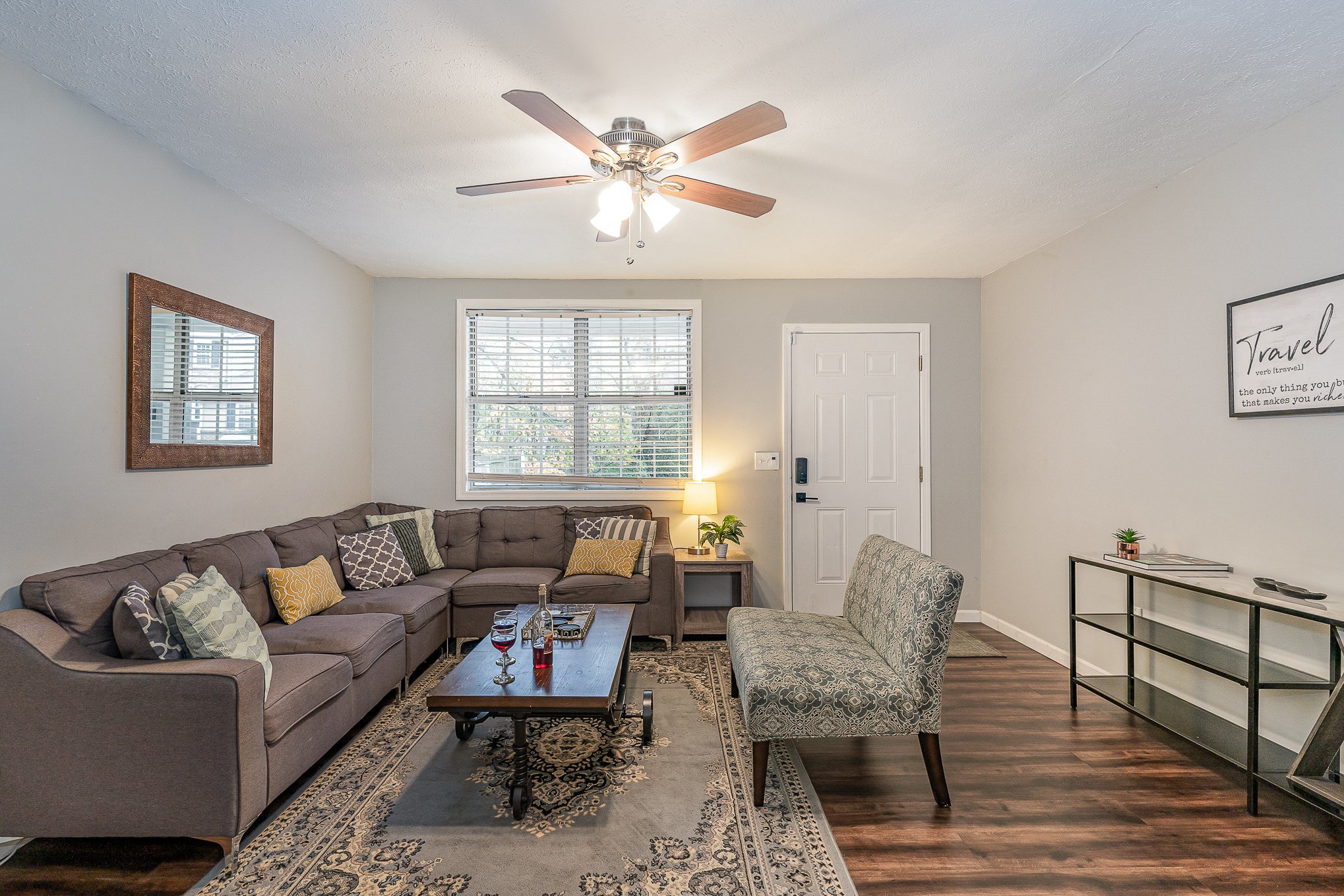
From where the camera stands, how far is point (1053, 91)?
2.28m

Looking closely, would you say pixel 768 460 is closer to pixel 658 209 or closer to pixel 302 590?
pixel 658 209

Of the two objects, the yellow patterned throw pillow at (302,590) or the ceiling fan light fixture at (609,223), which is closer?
the ceiling fan light fixture at (609,223)

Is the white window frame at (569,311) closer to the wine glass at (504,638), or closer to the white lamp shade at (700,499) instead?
the white lamp shade at (700,499)

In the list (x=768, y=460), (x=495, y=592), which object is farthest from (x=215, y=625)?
(x=768, y=460)

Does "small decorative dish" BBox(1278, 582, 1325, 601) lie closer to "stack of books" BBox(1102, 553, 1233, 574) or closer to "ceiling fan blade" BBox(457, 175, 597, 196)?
"stack of books" BBox(1102, 553, 1233, 574)

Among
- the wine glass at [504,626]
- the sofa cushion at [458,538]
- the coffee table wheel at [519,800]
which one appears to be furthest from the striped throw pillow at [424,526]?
the coffee table wheel at [519,800]

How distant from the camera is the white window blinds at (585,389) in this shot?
188 inches

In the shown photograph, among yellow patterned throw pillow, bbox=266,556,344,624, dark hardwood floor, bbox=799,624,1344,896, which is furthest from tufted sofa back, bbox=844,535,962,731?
yellow patterned throw pillow, bbox=266,556,344,624

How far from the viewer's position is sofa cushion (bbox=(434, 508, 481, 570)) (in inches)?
169

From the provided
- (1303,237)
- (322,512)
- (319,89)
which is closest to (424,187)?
(319,89)

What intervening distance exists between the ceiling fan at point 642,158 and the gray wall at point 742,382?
1970mm

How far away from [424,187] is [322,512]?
7.08 ft

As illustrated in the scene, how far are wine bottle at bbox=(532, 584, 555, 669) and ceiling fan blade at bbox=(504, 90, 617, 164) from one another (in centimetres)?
163

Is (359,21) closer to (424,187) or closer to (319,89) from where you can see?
(319,89)
